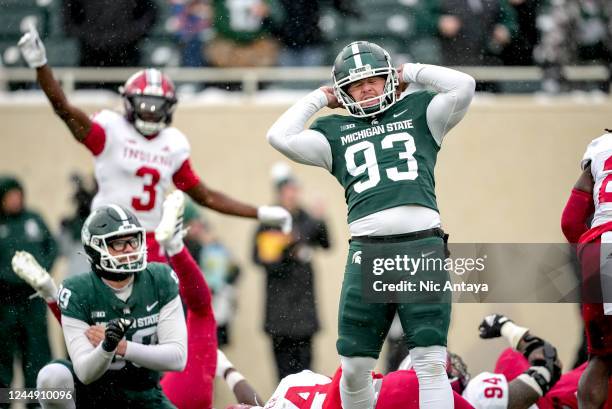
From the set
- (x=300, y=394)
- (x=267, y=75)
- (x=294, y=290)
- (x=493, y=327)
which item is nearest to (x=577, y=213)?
(x=493, y=327)

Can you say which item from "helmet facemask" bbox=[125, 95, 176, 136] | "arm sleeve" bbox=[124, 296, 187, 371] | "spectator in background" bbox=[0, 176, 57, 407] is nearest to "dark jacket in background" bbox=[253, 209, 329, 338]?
"spectator in background" bbox=[0, 176, 57, 407]

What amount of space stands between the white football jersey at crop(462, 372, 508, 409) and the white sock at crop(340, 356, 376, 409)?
2.68 feet

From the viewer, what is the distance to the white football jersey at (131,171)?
676cm

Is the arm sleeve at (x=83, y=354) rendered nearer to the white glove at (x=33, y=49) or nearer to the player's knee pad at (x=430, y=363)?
the player's knee pad at (x=430, y=363)

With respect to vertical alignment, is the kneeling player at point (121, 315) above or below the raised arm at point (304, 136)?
below

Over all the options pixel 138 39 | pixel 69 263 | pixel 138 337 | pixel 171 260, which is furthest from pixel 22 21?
pixel 138 337

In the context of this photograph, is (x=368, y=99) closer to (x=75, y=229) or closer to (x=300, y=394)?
(x=300, y=394)

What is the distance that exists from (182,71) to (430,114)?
5.47 meters

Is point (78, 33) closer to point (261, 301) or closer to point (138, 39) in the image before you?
point (138, 39)

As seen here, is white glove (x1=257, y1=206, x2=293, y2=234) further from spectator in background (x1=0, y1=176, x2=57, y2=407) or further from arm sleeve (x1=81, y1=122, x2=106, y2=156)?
spectator in background (x1=0, y1=176, x2=57, y2=407)

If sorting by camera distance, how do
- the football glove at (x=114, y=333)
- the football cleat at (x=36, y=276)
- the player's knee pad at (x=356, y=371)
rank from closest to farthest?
the player's knee pad at (x=356, y=371) < the football glove at (x=114, y=333) < the football cleat at (x=36, y=276)

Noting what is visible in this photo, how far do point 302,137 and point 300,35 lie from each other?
212 inches

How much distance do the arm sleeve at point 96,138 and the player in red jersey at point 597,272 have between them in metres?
2.77

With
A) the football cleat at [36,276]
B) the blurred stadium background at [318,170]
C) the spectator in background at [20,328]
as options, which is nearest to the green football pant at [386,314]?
the football cleat at [36,276]
